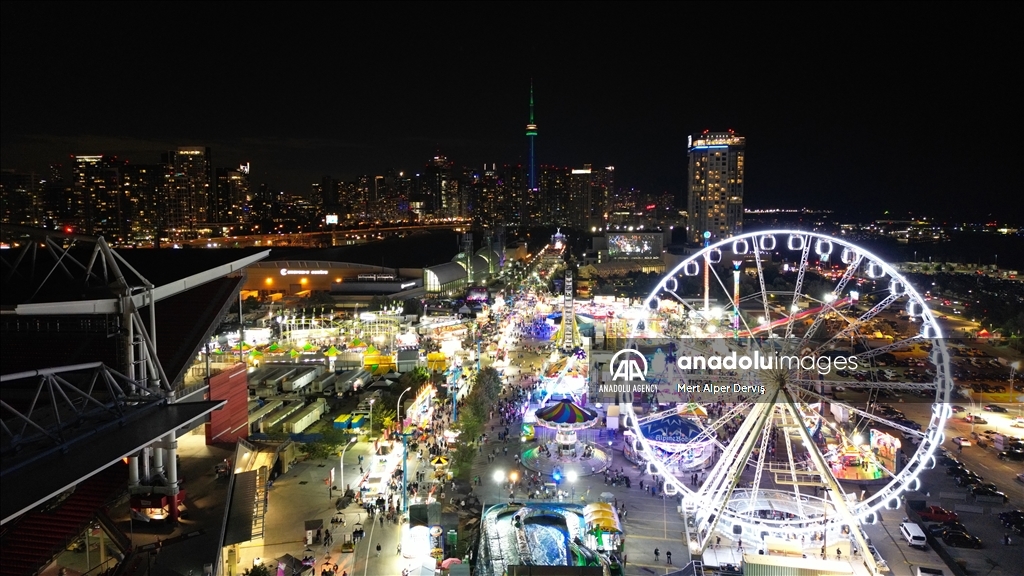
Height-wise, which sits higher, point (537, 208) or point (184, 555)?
point (537, 208)

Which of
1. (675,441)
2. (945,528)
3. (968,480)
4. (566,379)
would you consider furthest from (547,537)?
Result: (968,480)

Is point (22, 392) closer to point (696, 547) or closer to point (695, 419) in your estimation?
point (696, 547)

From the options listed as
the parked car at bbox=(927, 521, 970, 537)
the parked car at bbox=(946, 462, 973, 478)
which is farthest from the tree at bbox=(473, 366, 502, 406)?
the parked car at bbox=(946, 462, 973, 478)

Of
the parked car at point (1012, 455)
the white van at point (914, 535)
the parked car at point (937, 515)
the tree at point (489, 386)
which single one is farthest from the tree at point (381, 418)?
the parked car at point (1012, 455)

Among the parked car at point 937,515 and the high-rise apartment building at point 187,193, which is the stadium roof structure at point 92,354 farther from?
the high-rise apartment building at point 187,193

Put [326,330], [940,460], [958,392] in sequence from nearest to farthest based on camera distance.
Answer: [940,460] < [958,392] < [326,330]

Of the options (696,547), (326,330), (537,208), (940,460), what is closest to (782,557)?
(696,547)
